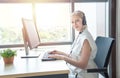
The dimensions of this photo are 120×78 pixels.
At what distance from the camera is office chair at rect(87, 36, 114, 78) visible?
206 cm

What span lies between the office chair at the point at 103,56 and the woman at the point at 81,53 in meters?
0.09

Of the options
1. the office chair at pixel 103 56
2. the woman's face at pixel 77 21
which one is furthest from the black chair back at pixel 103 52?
the woman's face at pixel 77 21

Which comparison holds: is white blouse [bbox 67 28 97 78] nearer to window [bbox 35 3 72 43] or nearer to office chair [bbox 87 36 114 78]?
office chair [bbox 87 36 114 78]

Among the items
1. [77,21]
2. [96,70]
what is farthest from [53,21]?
[96,70]

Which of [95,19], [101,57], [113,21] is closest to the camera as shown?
[101,57]

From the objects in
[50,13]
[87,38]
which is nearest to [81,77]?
[87,38]

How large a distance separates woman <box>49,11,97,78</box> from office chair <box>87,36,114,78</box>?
0.30 feet

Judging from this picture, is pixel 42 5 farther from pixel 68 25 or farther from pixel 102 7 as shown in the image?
pixel 102 7

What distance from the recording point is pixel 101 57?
2.20 metres

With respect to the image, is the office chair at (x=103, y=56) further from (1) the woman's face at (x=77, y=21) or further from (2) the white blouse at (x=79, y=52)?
(1) the woman's face at (x=77, y=21)

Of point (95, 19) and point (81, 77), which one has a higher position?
point (95, 19)

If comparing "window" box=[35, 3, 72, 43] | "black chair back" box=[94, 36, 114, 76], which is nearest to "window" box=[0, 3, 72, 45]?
A: "window" box=[35, 3, 72, 43]

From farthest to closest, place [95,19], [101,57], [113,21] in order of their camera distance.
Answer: [95,19] < [113,21] < [101,57]

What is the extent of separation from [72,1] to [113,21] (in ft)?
2.61
